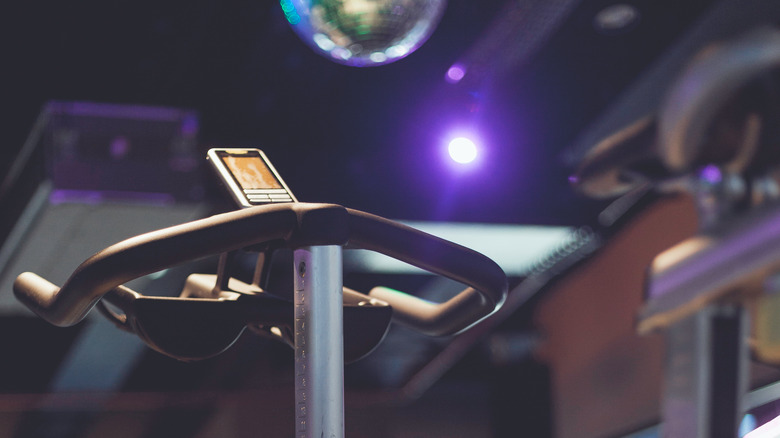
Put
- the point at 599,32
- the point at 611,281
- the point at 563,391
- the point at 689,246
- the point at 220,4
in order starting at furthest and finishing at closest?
the point at 563,391
the point at 611,281
the point at 599,32
the point at 220,4
the point at 689,246

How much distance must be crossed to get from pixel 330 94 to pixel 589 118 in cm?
150

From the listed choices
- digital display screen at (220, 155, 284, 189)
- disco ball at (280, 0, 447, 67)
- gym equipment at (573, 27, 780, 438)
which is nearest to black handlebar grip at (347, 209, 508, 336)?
digital display screen at (220, 155, 284, 189)

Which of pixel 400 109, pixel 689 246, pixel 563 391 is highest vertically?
pixel 400 109

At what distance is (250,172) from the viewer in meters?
0.90

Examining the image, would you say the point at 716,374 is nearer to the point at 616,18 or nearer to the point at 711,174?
the point at 711,174

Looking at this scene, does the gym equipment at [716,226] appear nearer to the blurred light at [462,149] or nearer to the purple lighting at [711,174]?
the purple lighting at [711,174]

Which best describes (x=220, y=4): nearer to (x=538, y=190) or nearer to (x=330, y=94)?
(x=330, y=94)

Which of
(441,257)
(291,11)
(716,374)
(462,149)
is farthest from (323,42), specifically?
(462,149)

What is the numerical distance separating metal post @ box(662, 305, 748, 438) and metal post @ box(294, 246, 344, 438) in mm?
385

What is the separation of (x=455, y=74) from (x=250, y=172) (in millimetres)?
3297

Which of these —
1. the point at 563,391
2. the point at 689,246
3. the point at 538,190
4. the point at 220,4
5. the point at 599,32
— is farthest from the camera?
the point at 563,391

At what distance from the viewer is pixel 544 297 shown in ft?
21.7

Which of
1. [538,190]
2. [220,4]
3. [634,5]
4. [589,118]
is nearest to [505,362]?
[538,190]

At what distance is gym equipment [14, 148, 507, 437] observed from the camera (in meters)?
0.67
